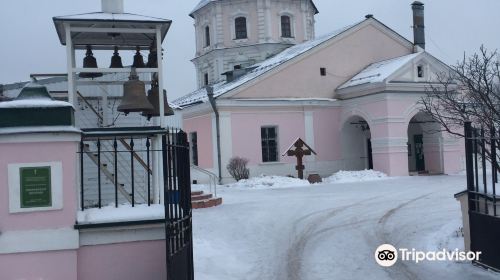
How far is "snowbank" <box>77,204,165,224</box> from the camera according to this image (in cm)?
563

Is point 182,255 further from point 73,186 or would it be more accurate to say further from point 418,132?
point 418,132

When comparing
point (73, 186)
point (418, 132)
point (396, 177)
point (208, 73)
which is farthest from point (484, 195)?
point (208, 73)

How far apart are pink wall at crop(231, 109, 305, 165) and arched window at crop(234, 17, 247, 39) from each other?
31.4 feet

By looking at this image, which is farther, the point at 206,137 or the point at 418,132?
the point at 418,132

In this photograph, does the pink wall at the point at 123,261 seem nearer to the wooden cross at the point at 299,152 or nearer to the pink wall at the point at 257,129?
the wooden cross at the point at 299,152

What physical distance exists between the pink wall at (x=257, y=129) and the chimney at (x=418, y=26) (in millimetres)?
9160

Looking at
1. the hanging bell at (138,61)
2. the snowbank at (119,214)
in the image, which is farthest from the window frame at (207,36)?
the snowbank at (119,214)

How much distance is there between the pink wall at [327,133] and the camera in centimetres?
2608

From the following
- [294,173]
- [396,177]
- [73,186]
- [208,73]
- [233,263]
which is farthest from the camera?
[208,73]

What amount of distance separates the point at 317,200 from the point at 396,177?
898cm

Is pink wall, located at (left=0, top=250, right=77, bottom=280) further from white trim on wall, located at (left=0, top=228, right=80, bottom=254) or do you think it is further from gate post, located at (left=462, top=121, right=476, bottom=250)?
gate post, located at (left=462, top=121, right=476, bottom=250)

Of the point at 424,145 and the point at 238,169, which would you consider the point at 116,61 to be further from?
the point at 424,145

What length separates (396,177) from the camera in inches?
926

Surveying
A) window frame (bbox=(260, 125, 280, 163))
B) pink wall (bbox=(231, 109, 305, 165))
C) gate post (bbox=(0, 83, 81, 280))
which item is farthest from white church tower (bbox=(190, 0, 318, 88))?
gate post (bbox=(0, 83, 81, 280))
